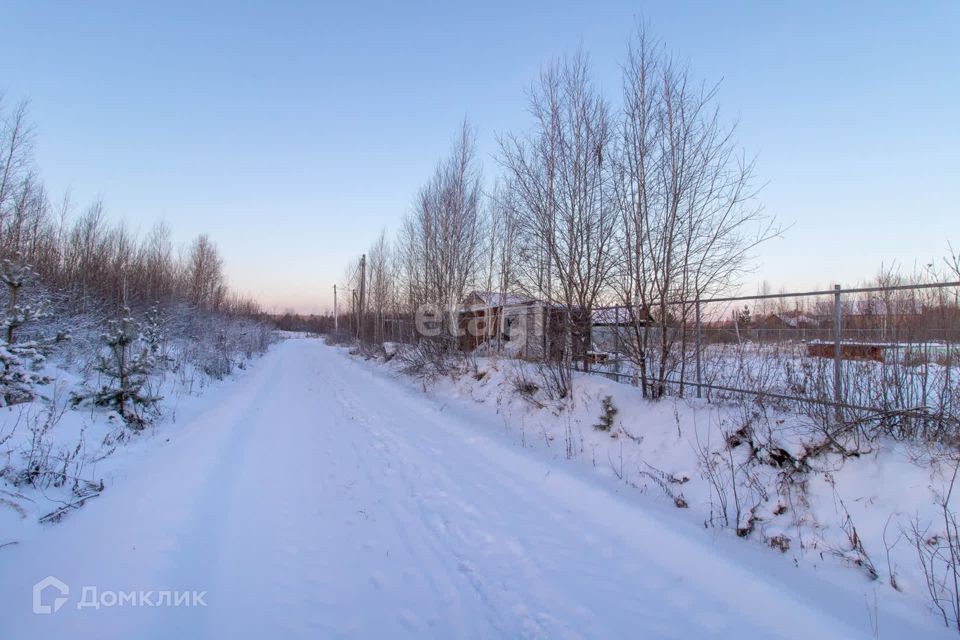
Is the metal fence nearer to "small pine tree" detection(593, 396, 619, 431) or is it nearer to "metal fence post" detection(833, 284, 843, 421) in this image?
"metal fence post" detection(833, 284, 843, 421)

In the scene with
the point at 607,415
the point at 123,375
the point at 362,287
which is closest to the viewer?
the point at 607,415

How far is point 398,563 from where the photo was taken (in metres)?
3.17

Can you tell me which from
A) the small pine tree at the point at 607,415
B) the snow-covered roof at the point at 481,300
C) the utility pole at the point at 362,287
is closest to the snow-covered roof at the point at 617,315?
the small pine tree at the point at 607,415

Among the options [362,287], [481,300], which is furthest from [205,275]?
[481,300]

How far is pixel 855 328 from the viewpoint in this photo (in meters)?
4.41

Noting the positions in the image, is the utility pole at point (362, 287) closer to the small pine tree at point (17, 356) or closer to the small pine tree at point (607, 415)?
the small pine tree at point (17, 356)

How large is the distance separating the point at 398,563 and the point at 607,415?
420 cm

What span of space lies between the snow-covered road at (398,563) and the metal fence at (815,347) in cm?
209

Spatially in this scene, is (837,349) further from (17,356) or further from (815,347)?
(17,356)

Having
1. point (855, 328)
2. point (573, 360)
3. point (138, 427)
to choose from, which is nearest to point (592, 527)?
point (855, 328)

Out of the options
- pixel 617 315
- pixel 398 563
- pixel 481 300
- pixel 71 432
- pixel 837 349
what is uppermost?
pixel 481 300

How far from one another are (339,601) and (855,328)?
18.3ft

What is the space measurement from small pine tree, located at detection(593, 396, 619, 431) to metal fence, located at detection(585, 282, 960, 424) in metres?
0.63

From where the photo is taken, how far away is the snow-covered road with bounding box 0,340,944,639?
255 centimetres
